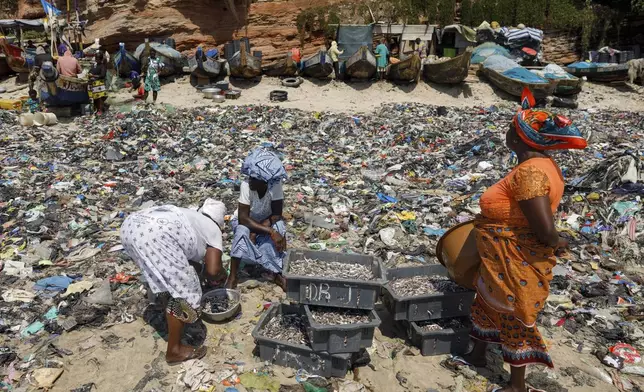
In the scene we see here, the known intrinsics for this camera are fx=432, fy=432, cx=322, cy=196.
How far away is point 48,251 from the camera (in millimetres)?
4137

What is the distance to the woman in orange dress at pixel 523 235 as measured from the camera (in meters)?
2.06

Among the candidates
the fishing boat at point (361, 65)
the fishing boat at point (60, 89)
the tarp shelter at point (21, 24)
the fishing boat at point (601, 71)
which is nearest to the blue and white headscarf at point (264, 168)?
the fishing boat at point (60, 89)

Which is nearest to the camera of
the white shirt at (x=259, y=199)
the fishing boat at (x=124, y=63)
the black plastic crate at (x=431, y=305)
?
the black plastic crate at (x=431, y=305)

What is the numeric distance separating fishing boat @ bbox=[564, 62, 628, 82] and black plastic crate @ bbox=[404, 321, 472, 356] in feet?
54.7

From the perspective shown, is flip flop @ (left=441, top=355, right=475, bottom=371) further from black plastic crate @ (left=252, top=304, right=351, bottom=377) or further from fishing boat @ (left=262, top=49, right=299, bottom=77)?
fishing boat @ (left=262, top=49, right=299, bottom=77)

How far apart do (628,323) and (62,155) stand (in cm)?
805

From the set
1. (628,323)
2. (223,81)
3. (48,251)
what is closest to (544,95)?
(223,81)

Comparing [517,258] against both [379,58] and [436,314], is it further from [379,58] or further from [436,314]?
[379,58]

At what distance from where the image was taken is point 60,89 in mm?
10039

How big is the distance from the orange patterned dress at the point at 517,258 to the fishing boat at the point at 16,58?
15.8 metres

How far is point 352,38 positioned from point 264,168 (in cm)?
1427

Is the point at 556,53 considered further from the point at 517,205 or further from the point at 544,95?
the point at 517,205

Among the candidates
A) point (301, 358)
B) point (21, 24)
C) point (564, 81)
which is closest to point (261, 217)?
point (301, 358)

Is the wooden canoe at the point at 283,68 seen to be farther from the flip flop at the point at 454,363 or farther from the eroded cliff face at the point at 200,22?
the flip flop at the point at 454,363
